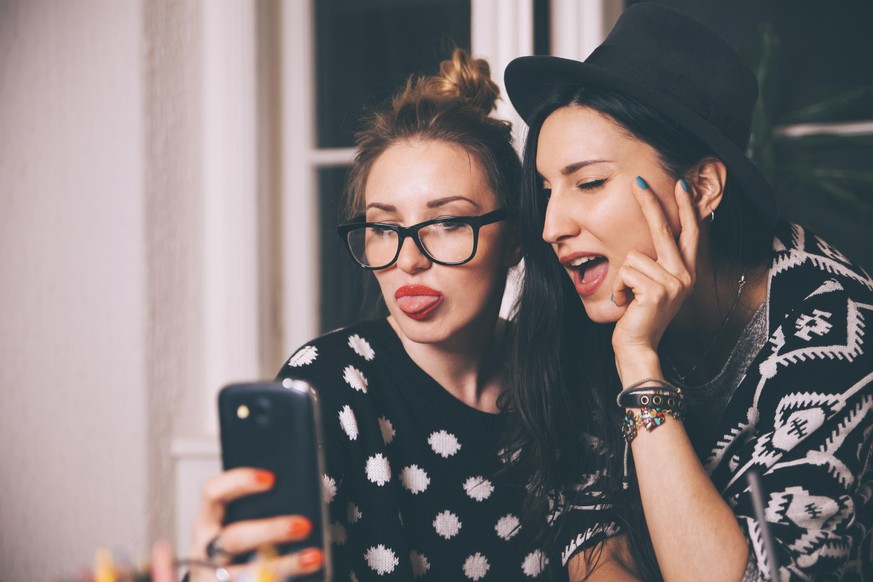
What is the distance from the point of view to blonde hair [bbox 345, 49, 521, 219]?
4.26ft

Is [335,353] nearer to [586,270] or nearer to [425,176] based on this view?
[425,176]

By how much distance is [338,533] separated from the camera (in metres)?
1.13

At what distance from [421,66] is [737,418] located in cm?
130

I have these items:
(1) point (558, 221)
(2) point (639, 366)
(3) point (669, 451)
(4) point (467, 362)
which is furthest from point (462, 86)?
(3) point (669, 451)

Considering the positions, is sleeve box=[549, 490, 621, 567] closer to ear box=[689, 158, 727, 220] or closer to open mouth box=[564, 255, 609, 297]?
open mouth box=[564, 255, 609, 297]

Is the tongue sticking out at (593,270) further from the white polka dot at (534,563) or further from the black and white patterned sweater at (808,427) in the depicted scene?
the white polka dot at (534,563)

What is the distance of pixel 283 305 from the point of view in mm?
2078

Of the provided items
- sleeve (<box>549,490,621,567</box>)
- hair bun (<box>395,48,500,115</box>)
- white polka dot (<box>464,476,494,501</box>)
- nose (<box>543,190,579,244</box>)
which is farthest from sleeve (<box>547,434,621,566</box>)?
hair bun (<box>395,48,500,115</box>)

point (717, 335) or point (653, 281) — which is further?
point (717, 335)

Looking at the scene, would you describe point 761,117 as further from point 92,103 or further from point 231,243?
point 92,103

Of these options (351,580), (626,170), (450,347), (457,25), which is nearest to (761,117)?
(457,25)

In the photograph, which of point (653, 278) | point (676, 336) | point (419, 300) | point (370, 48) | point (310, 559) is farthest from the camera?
point (370, 48)

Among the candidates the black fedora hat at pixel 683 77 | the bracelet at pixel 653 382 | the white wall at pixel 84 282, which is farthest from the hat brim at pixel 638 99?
the white wall at pixel 84 282

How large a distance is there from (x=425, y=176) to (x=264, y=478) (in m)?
0.66
